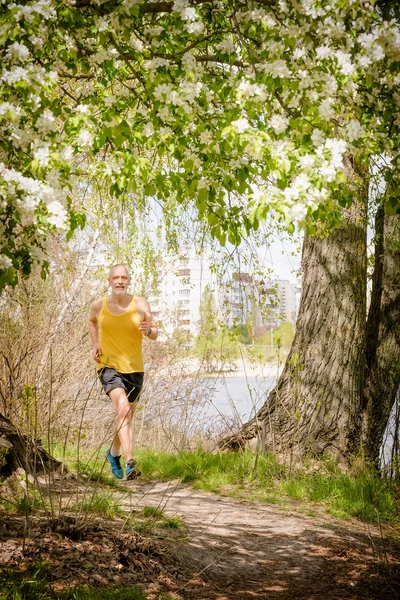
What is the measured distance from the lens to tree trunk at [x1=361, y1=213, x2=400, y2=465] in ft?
25.5

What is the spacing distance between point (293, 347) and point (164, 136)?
424cm

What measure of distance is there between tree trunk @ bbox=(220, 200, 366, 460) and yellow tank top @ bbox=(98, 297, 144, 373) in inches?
63.9

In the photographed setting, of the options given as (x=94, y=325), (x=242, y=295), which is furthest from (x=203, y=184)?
(x=242, y=295)

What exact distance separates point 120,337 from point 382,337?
3.17 meters

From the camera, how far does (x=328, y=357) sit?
7.40 meters

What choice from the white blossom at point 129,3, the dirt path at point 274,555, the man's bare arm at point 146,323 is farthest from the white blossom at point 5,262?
the man's bare arm at point 146,323

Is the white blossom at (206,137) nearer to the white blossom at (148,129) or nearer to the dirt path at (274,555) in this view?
the white blossom at (148,129)

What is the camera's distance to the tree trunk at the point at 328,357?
24.2 ft

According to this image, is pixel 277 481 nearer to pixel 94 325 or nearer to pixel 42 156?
pixel 94 325

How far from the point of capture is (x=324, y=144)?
372 cm

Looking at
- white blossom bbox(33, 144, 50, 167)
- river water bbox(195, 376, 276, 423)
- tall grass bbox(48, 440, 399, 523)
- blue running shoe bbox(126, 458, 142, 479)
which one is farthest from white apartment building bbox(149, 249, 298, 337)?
white blossom bbox(33, 144, 50, 167)

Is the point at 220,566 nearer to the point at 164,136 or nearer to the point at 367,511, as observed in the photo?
the point at 367,511

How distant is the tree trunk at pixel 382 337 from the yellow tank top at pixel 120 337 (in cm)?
274

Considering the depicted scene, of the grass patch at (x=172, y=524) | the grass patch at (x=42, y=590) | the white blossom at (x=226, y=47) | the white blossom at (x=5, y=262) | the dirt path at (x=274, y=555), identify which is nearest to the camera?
the white blossom at (x=5, y=262)
